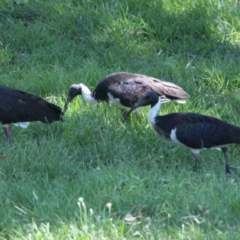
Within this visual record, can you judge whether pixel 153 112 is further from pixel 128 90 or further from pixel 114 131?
pixel 128 90

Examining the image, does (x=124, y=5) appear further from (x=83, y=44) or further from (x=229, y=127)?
(x=229, y=127)

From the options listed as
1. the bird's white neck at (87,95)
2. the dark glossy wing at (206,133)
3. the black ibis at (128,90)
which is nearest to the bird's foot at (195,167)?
the dark glossy wing at (206,133)

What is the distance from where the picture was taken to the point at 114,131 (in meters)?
8.19

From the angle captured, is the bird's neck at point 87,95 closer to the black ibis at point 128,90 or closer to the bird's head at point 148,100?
the black ibis at point 128,90

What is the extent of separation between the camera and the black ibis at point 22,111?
8000 mm

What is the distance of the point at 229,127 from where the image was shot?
7516 millimetres

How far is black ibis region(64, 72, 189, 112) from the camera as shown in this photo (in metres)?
8.64

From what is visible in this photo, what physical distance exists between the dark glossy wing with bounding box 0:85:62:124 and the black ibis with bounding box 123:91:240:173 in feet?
3.62

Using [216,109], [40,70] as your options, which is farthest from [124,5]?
[216,109]

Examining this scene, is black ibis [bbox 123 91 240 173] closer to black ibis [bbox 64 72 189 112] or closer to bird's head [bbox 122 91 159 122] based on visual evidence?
bird's head [bbox 122 91 159 122]

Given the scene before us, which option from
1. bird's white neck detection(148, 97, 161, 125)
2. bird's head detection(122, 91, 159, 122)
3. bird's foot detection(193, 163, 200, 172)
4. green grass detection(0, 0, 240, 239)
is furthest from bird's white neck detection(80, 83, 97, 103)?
bird's foot detection(193, 163, 200, 172)

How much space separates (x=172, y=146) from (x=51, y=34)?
11.8ft

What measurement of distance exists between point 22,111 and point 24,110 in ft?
0.07

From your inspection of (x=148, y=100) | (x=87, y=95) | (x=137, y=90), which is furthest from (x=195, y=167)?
(x=87, y=95)
